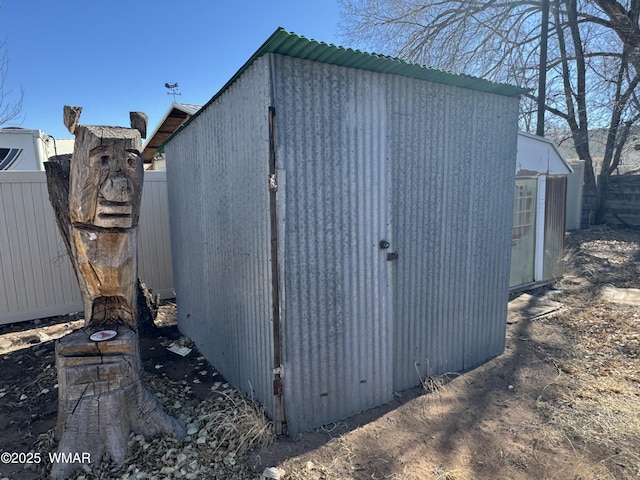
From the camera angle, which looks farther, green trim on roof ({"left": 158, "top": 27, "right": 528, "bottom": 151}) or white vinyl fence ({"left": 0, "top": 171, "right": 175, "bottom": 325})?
white vinyl fence ({"left": 0, "top": 171, "right": 175, "bottom": 325})

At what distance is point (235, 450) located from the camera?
7.65 feet

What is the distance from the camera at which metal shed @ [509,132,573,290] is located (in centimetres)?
577

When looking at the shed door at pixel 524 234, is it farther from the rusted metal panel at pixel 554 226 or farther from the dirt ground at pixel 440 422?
the dirt ground at pixel 440 422

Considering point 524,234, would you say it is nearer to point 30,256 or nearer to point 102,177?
point 102,177

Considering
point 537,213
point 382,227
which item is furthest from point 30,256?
point 537,213

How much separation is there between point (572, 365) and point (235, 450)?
10.7 feet

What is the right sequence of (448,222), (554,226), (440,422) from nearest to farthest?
1. (440,422)
2. (448,222)
3. (554,226)

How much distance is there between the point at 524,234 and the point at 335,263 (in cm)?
470

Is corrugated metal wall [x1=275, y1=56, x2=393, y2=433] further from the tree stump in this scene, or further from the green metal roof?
the tree stump

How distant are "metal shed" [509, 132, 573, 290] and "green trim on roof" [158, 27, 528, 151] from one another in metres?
3.06

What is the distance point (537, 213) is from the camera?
605 centimetres

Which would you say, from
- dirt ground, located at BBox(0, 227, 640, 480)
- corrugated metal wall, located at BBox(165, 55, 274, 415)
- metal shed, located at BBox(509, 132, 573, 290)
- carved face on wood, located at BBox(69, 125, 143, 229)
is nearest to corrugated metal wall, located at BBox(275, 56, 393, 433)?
corrugated metal wall, located at BBox(165, 55, 274, 415)

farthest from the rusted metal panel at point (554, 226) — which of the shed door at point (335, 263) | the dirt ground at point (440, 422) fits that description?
the shed door at point (335, 263)

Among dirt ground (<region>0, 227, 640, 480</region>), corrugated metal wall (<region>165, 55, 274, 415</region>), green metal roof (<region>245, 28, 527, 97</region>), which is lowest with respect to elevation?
dirt ground (<region>0, 227, 640, 480</region>)
